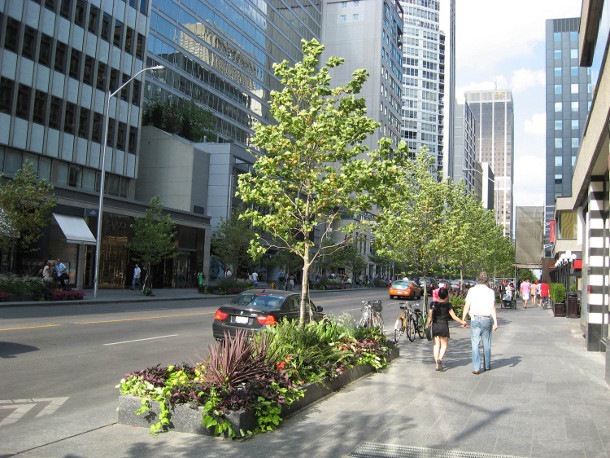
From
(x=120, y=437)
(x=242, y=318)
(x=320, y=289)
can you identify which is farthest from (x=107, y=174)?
(x=120, y=437)

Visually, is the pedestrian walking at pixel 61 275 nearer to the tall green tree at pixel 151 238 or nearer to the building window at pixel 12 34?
the tall green tree at pixel 151 238

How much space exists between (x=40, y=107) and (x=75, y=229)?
7.64m

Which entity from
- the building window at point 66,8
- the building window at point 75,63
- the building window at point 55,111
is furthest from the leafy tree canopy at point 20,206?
the building window at point 66,8

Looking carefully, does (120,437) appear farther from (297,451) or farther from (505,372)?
(505,372)

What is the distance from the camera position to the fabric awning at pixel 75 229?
3165 cm

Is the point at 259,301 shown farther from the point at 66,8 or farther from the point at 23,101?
the point at 66,8

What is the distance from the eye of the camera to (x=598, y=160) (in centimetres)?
1244

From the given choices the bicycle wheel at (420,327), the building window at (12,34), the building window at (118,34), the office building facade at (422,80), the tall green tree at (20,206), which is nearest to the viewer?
the bicycle wheel at (420,327)

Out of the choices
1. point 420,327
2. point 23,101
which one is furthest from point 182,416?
point 23,101

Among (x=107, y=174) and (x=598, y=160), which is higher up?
(x=107, y=174)

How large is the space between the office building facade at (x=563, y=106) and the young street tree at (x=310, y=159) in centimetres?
10430

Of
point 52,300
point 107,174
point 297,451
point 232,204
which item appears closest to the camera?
point 297,451

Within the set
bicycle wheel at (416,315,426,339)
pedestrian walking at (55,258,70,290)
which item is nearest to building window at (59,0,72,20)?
pedestrian walking at (55,258,70,290)

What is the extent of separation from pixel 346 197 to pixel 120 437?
5.80 meters
